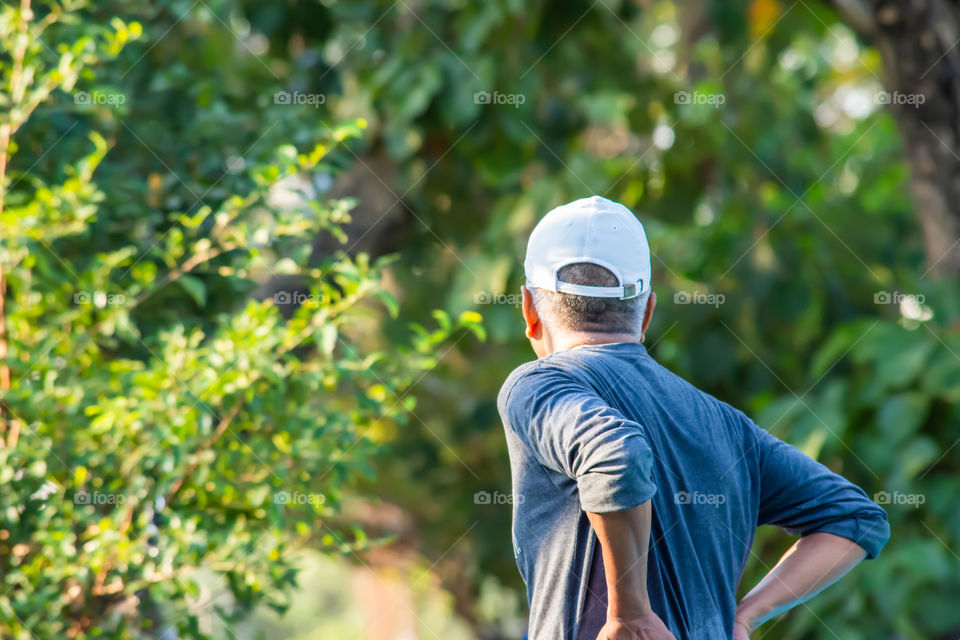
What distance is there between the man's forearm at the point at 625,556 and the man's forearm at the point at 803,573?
1.08ft

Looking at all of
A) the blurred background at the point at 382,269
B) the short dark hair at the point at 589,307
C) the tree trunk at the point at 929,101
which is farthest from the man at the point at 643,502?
the tree trunk at the point at 929,101

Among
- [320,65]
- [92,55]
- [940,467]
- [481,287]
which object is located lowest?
[940,467]

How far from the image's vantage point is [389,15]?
4500mm

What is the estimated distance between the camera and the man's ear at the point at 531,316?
1529mm

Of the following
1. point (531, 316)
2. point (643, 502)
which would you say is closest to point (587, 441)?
point (643, 502)

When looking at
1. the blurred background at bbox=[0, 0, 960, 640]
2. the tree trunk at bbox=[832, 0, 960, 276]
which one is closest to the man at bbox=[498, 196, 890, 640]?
the blurred background at bbox=[0, 0, 960, 640]

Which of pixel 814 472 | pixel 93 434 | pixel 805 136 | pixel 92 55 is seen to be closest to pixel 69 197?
pixel 92 55

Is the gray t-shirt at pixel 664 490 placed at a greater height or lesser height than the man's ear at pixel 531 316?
lesser

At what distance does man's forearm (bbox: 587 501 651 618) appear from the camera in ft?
4.08

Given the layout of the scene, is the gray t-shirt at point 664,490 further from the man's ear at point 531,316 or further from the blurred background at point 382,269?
the blurred background at point 382,269

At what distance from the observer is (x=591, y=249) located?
56.7 inches

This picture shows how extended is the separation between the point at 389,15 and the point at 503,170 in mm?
871

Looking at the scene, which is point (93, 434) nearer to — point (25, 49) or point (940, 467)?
point (25, 49)

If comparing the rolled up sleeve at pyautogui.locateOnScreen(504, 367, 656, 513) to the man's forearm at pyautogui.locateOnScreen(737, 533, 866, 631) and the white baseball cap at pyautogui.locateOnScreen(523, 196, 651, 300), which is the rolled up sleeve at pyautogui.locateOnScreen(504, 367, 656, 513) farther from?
the man's forearm at pyautogui.locateOnScreen(737, 533, 866, 631)
